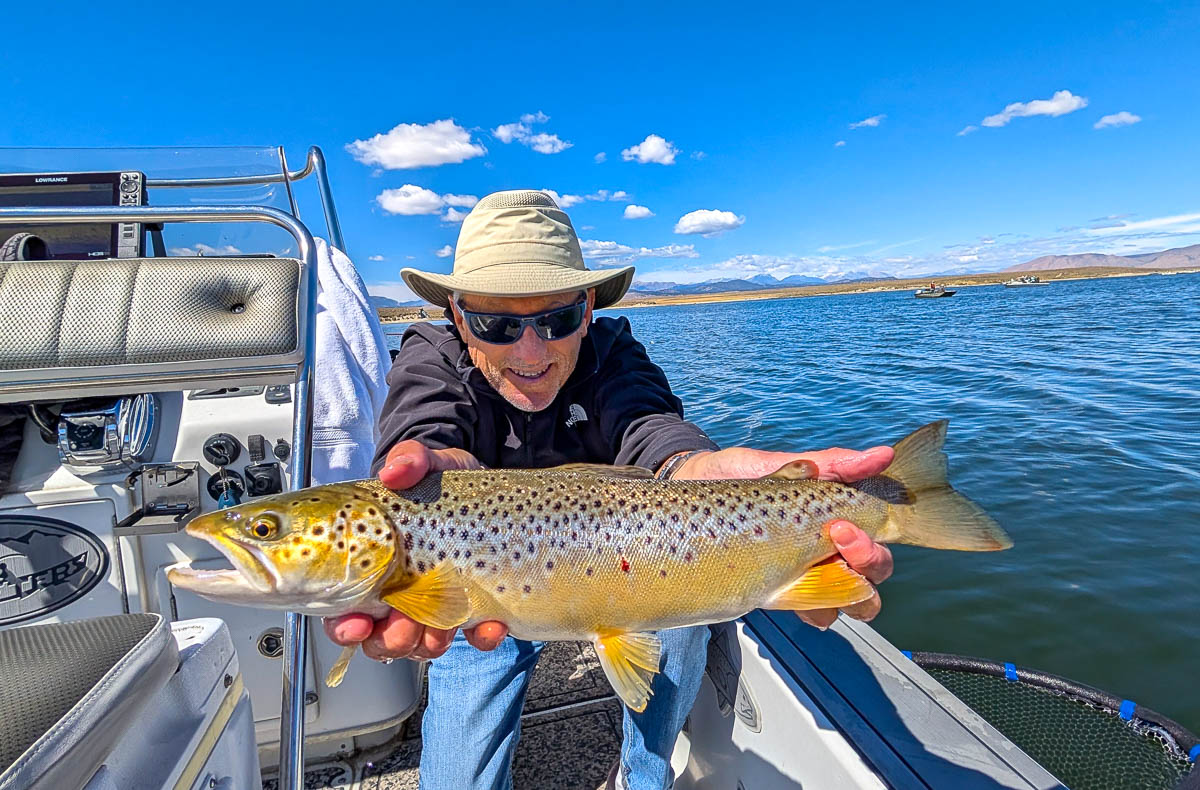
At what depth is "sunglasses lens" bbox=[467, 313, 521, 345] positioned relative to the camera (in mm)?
2912

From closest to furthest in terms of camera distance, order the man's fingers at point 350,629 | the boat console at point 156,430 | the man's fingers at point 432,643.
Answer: the man's fingers at point 350,629, the man's fingers at point 432,643, the boat console at point 156,430

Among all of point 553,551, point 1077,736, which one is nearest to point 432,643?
point 553,551

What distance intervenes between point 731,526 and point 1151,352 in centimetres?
2607

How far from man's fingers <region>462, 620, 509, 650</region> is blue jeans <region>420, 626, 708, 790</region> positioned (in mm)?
569

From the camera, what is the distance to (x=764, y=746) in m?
2.65

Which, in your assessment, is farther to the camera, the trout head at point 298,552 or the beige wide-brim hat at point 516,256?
the beige wide-brim hat at point 516,256

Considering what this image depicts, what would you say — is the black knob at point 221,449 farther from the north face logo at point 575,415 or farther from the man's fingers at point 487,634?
the north face logo at point 575,415

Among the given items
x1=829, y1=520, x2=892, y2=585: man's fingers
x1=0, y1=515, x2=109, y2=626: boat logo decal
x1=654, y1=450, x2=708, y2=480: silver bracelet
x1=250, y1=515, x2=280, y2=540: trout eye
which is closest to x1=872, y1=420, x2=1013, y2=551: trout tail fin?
x1=829, y1=520, x2=892, y2=585: man's fingers

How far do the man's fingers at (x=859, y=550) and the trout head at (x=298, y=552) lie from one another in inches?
63.2

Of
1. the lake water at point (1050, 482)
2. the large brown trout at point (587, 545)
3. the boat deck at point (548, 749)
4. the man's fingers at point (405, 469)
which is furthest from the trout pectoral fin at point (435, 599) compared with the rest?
the lake water at point (1050, 482)

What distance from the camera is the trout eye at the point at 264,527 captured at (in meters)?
1.97

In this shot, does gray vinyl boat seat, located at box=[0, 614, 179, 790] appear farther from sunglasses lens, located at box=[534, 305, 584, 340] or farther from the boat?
sunglasses lens, located at box=[534, 305, 584, 340]

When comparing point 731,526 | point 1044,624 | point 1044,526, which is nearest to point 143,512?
point 731,526

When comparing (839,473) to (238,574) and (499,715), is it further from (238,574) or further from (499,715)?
(238,574)
